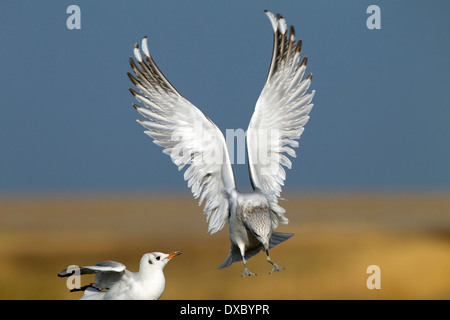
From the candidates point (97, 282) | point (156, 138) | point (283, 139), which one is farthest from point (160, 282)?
point (283, 139)

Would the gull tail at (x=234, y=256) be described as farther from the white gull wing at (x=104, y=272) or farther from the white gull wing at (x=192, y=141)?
the white gull wing at (x=104, y=272)

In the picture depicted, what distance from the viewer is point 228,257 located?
4492 millimetres

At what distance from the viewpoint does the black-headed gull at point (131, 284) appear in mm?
3602

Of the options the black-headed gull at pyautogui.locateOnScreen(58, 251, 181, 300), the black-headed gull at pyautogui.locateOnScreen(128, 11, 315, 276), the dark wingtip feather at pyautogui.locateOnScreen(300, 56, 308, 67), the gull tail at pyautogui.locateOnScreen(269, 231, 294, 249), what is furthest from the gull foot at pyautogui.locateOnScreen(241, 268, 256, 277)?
the dark wingtip feather at pyautogui.locateOnScreen(300, 56, 308, 67)

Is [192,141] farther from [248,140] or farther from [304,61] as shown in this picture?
[304,61]

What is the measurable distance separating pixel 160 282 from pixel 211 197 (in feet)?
3.40

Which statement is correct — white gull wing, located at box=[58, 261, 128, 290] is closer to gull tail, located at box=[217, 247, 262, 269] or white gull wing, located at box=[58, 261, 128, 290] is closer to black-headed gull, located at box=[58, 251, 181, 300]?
black-headed gull, located at box=[58, 251, 181, 300]

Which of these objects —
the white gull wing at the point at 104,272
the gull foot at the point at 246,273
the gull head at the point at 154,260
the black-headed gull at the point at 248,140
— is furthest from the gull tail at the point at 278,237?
the white gull wing at the point at 104,272

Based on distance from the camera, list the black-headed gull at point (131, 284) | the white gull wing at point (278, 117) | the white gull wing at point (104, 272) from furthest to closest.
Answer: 1. the white gull wing at point (278, 117)
2. the black-headed gull at point (131, 284)
3. the white gull wing at point (104, 272)

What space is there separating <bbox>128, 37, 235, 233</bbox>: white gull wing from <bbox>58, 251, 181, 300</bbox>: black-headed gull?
0.86m

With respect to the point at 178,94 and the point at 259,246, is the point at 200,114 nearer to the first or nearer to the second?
the point at 178,94

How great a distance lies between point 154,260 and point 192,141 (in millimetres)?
1153

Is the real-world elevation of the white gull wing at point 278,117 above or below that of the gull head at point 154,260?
above

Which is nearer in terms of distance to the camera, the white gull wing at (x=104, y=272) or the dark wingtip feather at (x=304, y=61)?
the white gull wing at (x=104, y=272)
